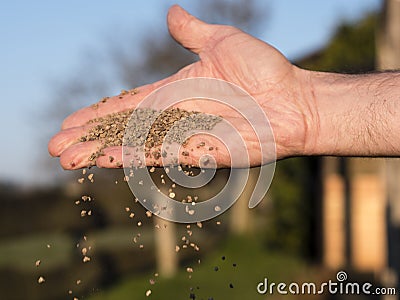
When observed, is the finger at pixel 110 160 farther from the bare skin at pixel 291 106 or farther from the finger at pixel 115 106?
the finger at pixel 115 106

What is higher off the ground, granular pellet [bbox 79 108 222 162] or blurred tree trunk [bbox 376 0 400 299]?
blurred tree trunk [bbox 376 0 400 299]

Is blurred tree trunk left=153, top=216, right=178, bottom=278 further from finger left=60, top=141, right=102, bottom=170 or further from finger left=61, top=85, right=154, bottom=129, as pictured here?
finger left=60, top=141, right=102, bottom=170

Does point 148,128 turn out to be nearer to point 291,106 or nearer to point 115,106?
point 115,106

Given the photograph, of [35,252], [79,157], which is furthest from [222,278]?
[79,157]

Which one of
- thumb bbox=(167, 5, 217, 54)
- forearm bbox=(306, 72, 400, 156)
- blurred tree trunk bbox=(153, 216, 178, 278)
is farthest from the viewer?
blurred tree trunk bbox=(153, 216, 178, 278)

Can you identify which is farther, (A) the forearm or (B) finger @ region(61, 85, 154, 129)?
(B) finger @ region(61, 85, 154, 129)

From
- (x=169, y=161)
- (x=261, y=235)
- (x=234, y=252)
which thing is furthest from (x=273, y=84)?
(x=261, y=235)

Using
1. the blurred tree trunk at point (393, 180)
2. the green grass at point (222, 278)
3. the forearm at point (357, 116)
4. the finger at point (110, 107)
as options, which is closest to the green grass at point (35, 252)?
the green grass at point (222, 278)

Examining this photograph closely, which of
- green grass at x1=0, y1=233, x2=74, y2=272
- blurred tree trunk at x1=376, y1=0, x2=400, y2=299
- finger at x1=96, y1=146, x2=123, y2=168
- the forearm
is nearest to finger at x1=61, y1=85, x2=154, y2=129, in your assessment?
finger at x1=96, y1=146, x2=123, y2=168
